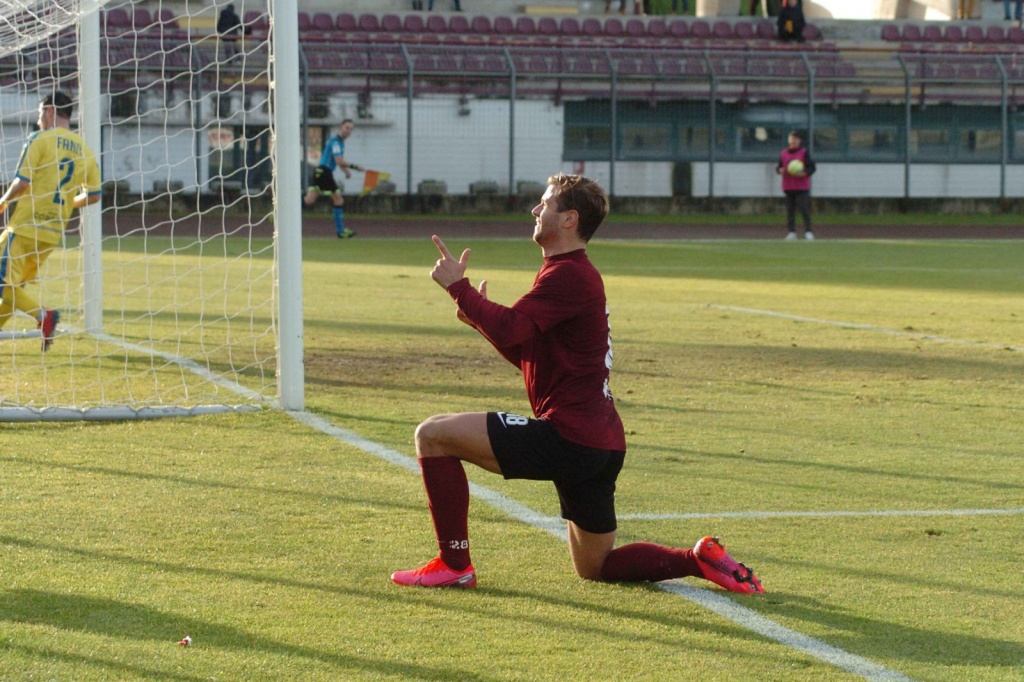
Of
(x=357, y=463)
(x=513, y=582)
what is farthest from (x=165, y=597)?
(x=357, y=463)

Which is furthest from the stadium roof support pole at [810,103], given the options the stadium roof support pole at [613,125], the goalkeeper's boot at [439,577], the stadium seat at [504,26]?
the goalkeeper's boot at [439,577]

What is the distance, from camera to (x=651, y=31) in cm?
4031

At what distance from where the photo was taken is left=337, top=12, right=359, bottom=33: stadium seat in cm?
3744

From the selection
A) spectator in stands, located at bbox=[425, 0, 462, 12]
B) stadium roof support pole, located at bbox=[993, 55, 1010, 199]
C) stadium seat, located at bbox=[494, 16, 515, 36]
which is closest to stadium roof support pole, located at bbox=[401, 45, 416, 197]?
stadium seat, located at bbox=[494, 16, 515, 36]

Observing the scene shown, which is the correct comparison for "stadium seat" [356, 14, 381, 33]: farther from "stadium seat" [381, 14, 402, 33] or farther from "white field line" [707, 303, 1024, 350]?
"white field line" [707, 303, 1024, 350]

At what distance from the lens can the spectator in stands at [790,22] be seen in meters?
38.6

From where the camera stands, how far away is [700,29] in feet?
135

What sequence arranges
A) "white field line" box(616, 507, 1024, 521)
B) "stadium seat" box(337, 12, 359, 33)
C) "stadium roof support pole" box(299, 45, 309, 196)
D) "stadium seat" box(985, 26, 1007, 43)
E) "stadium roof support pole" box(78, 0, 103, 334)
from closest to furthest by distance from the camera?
"white field line" box(616, 507, 1024, 521) → "stadium roof support pole" box(78, 0, 103, 334) → "stadium roof support pole" box(299, 45, 309, 196) → "stadium seat" box(337, 12, 359, 33) → "stadium seat" box(985, 26, 1007, 43)

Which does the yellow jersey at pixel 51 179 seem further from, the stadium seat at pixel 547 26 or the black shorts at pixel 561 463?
the stadium seat at pixel 547 26

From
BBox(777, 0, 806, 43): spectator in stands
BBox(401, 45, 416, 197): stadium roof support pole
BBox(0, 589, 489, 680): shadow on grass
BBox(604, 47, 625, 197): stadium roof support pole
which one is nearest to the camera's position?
BBox(0, 589, 489, 680): shadow on grass

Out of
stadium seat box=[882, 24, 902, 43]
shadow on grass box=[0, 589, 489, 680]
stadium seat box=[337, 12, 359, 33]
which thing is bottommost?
shadow on grass box=[0, 589, 489, 680]

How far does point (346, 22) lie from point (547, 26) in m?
5.63

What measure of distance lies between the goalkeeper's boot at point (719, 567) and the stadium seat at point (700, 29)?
37.2 m

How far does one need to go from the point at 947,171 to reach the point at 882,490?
31.9m
